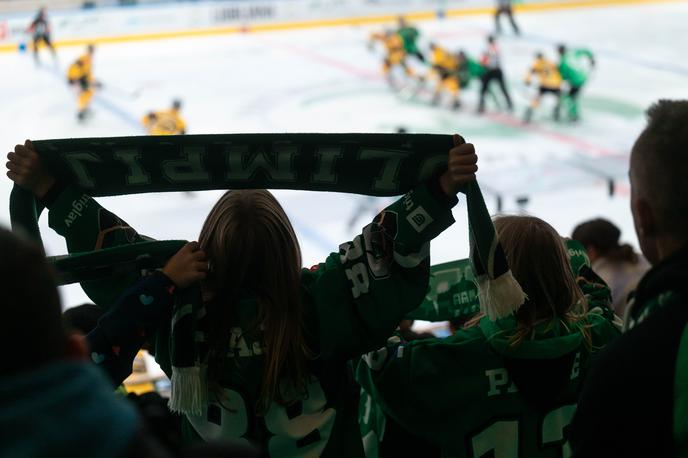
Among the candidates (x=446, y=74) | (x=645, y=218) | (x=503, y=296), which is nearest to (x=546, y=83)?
(x=446, y=74)

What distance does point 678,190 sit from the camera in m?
0.95

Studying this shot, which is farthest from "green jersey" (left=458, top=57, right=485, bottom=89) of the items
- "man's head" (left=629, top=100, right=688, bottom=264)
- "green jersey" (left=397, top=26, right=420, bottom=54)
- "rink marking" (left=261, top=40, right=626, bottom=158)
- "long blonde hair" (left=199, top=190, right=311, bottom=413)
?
"man's head" (left=629, top=100, right=688, bottom=264)

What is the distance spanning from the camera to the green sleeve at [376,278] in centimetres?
137

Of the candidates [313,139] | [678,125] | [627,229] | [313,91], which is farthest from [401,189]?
[313,91]

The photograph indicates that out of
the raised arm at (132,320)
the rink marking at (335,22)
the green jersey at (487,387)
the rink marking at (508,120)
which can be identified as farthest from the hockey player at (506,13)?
the raised arm at (132,320)

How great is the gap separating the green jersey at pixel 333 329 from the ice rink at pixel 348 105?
324 centimetres

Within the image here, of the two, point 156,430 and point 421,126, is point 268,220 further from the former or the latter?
point 421,126

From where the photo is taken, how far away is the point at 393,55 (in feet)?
30.4

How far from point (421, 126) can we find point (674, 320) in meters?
6.94

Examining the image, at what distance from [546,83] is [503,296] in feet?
23.2

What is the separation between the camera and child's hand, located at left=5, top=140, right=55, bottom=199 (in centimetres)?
144

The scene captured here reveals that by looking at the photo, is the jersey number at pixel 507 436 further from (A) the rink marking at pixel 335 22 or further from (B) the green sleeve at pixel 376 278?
(A) the rink marking at pixel 335 22

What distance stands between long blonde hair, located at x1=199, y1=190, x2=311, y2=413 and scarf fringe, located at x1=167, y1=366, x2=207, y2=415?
0.04 meters

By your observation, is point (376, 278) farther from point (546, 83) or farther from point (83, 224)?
point (546, 83)
